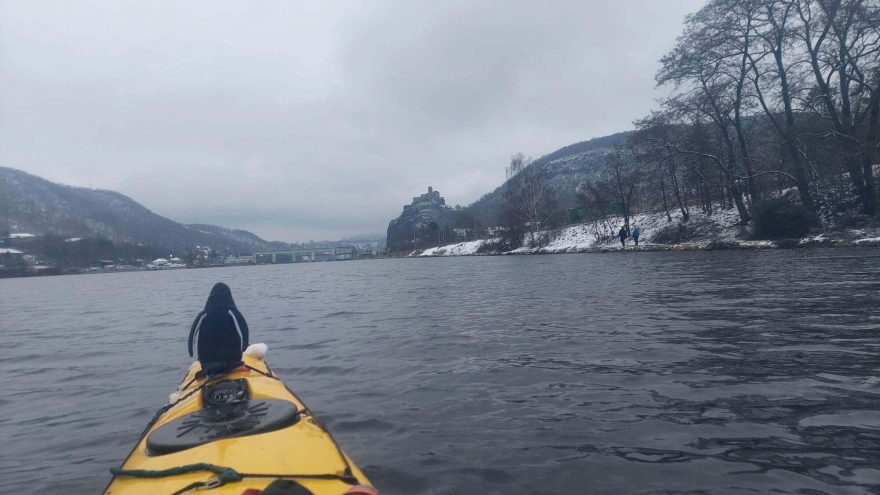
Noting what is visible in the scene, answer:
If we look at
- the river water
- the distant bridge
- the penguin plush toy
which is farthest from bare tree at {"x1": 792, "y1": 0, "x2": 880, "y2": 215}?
the distant bridge

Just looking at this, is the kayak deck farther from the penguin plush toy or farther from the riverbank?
the riverbank

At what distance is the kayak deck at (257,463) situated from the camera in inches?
111

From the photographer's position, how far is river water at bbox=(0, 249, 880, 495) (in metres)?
3.90

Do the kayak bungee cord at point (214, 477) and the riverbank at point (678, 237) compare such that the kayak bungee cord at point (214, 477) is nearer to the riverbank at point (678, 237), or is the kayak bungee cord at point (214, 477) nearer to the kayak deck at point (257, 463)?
the kayak deck at point (257, 463)

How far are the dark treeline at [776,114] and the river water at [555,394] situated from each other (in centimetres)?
1829

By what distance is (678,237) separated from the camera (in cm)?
4047

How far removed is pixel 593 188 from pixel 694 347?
159 feet

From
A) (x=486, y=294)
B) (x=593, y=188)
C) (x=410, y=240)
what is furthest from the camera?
(x=410, y=240)

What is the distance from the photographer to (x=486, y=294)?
57.8ft

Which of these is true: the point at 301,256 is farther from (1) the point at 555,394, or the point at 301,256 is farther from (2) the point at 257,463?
(2) the point at 257,463

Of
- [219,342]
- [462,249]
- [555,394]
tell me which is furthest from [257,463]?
[462,249]

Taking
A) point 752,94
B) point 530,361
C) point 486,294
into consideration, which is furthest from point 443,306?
point 752,94

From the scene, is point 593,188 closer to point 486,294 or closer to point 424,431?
point 486,294

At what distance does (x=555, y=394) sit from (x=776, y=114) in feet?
113
